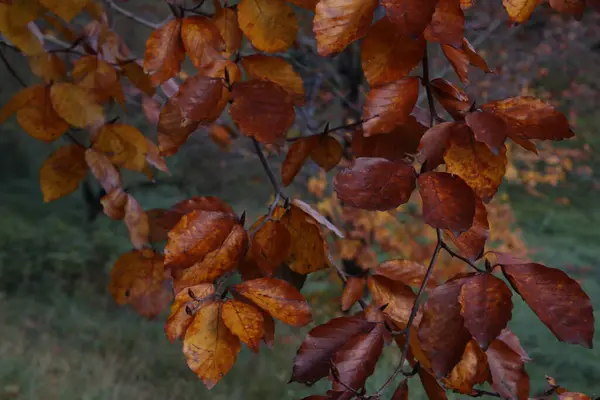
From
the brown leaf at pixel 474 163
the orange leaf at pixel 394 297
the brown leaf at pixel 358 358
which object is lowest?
the orange leaf at pixel 394 297

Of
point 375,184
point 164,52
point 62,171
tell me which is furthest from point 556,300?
point 62,171

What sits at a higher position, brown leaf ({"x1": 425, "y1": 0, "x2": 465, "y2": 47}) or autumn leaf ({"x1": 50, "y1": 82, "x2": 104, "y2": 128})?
brown leaf ({"x1": 425, "y1": 0, "x2": 465, "y2": 47})

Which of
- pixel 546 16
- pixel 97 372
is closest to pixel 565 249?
pixel 546 16

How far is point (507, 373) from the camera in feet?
1.89

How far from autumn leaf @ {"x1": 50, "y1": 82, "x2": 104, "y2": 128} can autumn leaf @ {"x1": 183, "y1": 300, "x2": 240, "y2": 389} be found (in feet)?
1.43

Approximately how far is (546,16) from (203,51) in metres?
4.69

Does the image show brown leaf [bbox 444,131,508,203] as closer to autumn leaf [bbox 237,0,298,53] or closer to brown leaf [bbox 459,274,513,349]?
brown leaf [bbox 459,274,513,349]

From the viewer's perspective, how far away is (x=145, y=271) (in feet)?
2.90

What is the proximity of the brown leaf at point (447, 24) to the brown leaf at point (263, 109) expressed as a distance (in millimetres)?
158

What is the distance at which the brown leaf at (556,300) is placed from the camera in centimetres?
43

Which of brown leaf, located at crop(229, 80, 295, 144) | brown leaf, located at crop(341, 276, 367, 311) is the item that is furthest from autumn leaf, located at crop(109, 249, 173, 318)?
brown leaf, located at crop(229, 80, 295, 144)

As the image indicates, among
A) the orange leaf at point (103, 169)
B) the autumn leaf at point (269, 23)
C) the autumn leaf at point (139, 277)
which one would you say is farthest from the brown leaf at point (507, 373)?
the orange leaf at point (103, 169)

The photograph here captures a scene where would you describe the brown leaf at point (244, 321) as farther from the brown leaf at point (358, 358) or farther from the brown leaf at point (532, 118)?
the brown leaf at point (532, 118)

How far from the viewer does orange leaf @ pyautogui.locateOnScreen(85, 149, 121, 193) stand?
34.8 inches
